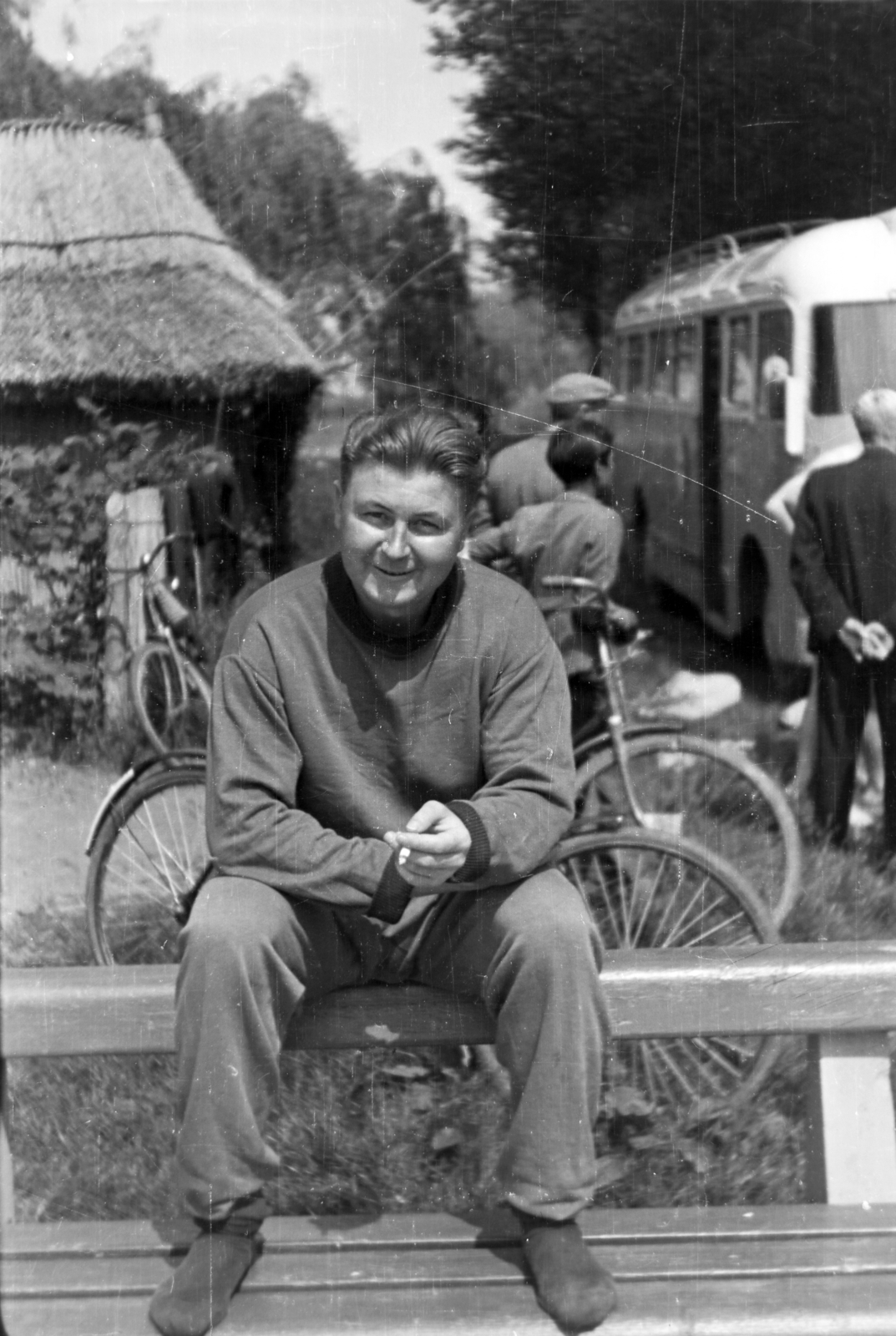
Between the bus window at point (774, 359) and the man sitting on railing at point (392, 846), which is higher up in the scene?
the bus window at point (774, 359)

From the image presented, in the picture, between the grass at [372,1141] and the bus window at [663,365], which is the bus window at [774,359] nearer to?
the bus window at [663,365]

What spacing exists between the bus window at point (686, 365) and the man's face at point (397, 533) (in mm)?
1529

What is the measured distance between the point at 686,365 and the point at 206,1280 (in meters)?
2.62

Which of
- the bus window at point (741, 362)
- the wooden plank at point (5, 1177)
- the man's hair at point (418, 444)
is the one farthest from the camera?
the bus window at point (741, 362)

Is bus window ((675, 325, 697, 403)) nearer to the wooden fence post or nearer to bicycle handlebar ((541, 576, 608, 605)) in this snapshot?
bicycle handlebar ((541, 576, 608, 605))

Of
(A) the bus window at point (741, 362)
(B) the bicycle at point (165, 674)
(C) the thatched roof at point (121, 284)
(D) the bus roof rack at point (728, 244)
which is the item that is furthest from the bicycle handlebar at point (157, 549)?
(A) the bus window at point (741, 362)

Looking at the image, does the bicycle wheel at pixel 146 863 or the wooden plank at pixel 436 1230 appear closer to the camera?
the wooden plank at pixel 436 1230

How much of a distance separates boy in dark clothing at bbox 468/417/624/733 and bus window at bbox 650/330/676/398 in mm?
357

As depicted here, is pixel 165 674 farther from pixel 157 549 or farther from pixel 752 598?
pixel 752 598

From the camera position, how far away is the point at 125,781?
316 centimetres

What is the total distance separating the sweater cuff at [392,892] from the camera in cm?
219

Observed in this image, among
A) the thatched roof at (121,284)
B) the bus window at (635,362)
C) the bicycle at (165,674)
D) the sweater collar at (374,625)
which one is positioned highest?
the thatched roof at (121,284)

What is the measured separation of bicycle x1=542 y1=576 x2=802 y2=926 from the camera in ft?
10.7

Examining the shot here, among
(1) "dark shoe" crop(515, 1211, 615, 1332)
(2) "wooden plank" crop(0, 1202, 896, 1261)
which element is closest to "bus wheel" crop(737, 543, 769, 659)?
(2) "wooden plank" crop(0, 1202, 896, 1261)
